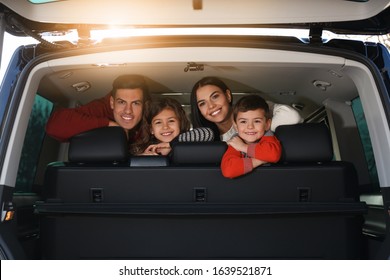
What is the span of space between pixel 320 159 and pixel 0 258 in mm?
1553

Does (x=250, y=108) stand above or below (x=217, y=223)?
above

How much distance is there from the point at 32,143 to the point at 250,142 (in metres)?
1.58

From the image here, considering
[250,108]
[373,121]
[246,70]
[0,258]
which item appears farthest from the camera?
[246,70]

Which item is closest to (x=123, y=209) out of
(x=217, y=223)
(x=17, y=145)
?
(x=217, y=223)

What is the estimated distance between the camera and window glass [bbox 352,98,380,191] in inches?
155

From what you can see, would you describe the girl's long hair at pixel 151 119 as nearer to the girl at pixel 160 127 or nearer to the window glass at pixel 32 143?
the girl at pixel 160 127

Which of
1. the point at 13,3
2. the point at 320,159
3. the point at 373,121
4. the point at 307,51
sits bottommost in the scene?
the point at 320,159

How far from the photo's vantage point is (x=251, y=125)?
3219mm

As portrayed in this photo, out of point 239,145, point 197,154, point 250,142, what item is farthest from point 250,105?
point 197,154

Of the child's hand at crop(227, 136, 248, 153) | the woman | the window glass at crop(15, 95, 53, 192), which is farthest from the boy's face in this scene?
the window glass at crop(15, 95, 53, 192)

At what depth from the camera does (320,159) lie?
2.75 m

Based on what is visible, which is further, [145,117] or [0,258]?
[145,117]

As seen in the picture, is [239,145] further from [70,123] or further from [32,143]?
[32,143]

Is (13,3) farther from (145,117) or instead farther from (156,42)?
(145,117)
